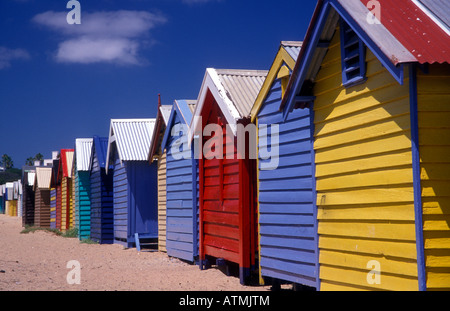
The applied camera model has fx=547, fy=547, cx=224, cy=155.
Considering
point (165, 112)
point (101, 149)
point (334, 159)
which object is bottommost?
point (334, 159)

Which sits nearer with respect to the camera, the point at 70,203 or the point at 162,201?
the point at 162,201

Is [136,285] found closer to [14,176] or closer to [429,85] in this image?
[429,85]

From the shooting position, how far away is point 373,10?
6074 millimetres

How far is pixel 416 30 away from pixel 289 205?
382 centimetres

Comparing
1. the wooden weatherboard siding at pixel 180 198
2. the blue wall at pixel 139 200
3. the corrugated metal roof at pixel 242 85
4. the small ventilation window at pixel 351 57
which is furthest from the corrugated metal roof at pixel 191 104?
the small ventilation window at pixel 351 57

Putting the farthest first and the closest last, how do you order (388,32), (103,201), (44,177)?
(44,177) < (103,201) < (388,32)

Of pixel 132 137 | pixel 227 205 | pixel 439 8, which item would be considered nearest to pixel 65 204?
pixel 132 137

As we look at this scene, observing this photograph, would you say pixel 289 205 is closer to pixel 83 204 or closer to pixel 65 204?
pixel 83 204

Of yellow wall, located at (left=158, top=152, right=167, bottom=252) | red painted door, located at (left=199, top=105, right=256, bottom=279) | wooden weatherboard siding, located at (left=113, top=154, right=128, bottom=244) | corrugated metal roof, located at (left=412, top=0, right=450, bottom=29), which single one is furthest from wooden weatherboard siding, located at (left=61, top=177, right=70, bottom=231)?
corrugated metal roof, located at (left=412, top=0, right=450, bottom=29)

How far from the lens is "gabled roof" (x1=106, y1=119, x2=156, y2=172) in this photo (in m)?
18.3

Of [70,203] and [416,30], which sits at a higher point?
[416,30]

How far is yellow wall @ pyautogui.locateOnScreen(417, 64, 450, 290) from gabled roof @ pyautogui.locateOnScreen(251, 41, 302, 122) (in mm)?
3116

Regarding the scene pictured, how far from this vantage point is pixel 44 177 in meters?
32.8
